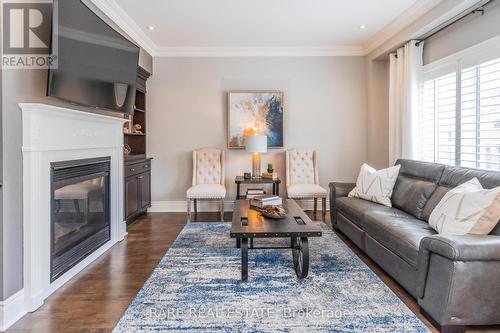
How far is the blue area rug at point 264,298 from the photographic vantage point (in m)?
2.04

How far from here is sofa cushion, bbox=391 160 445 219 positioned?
3.20 m

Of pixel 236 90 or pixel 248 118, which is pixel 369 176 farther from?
pixel 236 90

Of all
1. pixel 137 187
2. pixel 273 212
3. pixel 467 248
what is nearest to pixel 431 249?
pixel 467 248

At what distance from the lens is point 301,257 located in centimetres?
283

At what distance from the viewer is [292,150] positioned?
5.41 metres

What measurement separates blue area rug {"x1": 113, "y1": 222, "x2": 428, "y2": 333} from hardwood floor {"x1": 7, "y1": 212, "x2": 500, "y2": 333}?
105 mm

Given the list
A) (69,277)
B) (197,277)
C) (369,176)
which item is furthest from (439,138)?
(69,277)

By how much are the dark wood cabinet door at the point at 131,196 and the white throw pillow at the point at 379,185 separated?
314 cm

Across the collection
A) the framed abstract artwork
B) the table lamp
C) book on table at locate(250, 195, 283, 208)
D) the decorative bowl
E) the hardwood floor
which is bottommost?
the hardwood floor

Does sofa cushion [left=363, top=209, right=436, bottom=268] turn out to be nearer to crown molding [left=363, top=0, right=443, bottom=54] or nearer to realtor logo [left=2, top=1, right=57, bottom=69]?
crown molding [left=363, top=0, right=443, bottom=54]

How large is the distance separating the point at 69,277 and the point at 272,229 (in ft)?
6.14

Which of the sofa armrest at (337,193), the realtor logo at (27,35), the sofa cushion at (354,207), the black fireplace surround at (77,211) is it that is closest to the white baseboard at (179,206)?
the sofa armrest at (337,193)

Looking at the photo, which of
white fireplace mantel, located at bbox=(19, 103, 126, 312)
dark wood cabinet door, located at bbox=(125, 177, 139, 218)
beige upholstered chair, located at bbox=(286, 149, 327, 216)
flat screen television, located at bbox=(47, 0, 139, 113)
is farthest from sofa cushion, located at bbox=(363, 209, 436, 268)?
dark wood cabinet door, located at bbox=(125, 177, 139, 218)

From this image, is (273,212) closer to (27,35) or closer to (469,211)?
(469,211)
